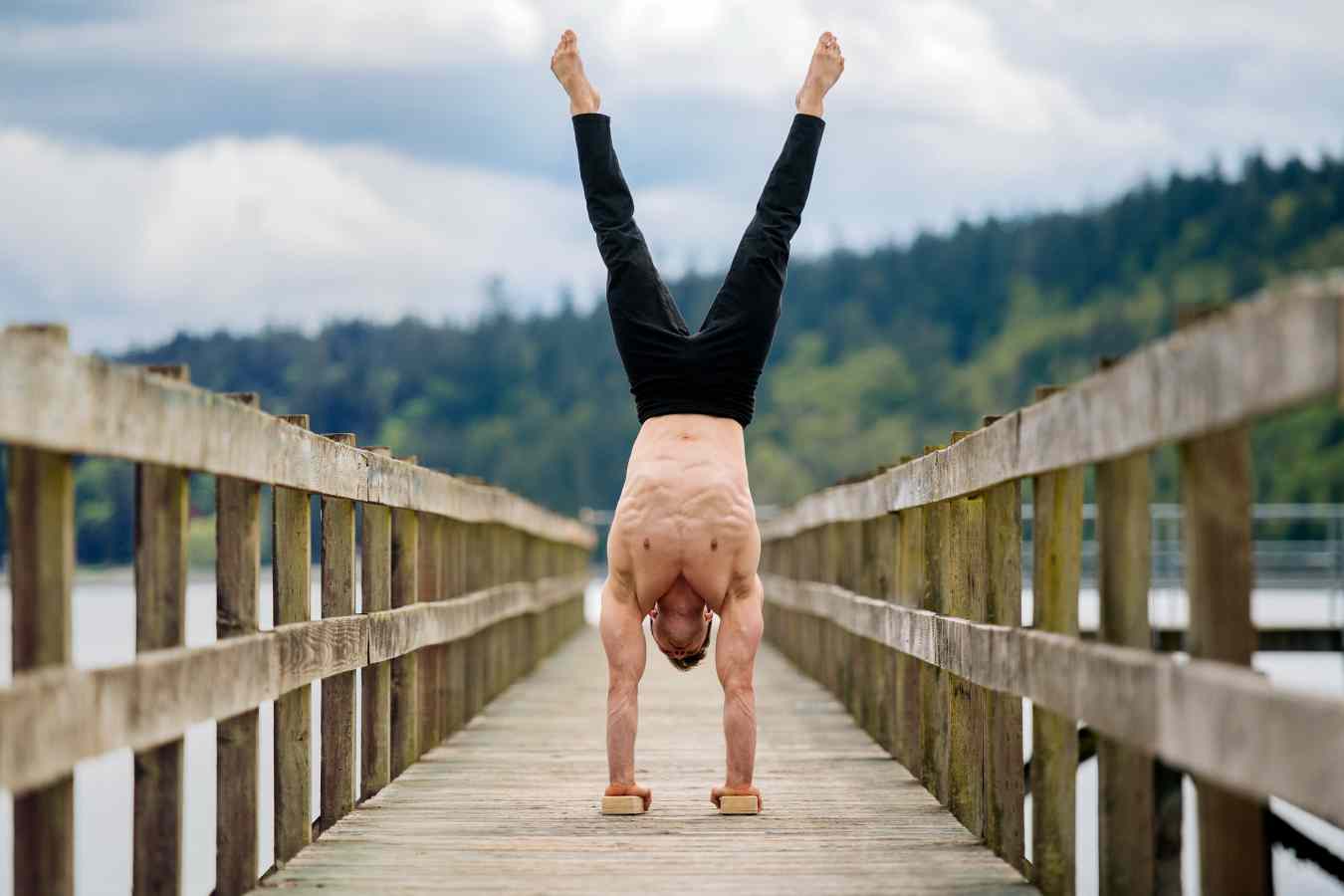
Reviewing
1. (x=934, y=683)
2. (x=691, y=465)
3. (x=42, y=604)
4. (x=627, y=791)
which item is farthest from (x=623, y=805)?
(x=42, y=604)

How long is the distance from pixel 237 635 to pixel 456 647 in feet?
12.5

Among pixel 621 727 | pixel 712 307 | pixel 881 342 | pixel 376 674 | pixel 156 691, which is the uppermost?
pixel 881 342

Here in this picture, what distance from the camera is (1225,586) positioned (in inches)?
103

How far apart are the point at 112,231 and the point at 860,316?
43.2 metres

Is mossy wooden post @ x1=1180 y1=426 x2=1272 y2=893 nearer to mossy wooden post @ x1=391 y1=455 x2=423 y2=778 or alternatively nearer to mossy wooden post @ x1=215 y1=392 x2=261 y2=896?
mossy wooden post @ x1=215 y1=392 x2=261 y2=896

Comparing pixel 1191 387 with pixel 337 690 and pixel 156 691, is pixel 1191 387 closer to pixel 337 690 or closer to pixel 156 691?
pixel 156 691

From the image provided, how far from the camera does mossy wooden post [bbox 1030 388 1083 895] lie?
11.9ft

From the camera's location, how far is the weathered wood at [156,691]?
2535 millimetres

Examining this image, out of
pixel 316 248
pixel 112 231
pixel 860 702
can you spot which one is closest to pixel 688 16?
pixel 316 248

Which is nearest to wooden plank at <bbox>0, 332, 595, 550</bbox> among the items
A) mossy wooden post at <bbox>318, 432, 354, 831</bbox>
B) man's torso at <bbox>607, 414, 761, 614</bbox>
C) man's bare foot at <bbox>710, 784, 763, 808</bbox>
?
mossy wooden post at <bbox>318, 432, 354, 831</bbox>

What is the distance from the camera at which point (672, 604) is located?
5.00 metres

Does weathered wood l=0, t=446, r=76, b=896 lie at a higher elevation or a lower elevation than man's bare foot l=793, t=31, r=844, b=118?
lower

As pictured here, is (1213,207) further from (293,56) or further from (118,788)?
(118,788)

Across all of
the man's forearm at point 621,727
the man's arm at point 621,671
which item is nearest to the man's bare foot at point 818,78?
the man's arm at point 621,671
